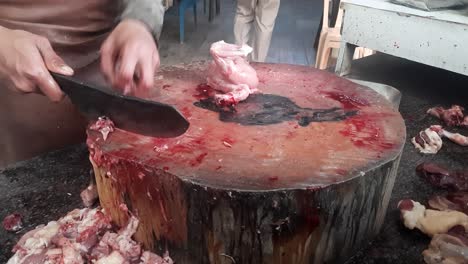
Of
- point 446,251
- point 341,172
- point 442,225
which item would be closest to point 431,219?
point 442,225

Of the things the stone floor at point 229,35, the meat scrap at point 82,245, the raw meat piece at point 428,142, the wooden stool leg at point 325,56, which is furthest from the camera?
the stone floor at point 229,35

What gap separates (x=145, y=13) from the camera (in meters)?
1.95

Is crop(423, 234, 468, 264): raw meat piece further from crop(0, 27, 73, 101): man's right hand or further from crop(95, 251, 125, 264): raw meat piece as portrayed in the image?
crop(0, 27, 73, 101): man's right hand

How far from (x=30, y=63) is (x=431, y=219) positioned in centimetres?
166

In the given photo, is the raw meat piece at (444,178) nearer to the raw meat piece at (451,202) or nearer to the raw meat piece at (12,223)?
the raw meat piece at (451,202)

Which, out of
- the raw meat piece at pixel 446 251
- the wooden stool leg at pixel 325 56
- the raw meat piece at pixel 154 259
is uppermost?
the raw meat piece at pixel 446 251

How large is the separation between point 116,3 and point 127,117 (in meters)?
1.15

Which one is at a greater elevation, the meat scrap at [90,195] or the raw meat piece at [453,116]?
the raw meat piece at [453,116]

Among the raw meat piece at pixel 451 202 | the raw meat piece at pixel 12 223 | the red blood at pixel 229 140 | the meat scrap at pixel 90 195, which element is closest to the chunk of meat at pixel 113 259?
the meat scrap at pixel 90 195

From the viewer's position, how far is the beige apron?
216cm

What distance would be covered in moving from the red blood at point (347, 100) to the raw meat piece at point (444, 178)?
1.66 feet

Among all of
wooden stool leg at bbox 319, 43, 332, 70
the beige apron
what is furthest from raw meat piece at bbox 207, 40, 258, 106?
wooden stool leg at bbox 319, 43, 332, 70

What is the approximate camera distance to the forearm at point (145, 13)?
1.92 metres

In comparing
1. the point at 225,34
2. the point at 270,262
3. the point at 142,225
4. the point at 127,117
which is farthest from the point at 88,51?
the point at 225,34
